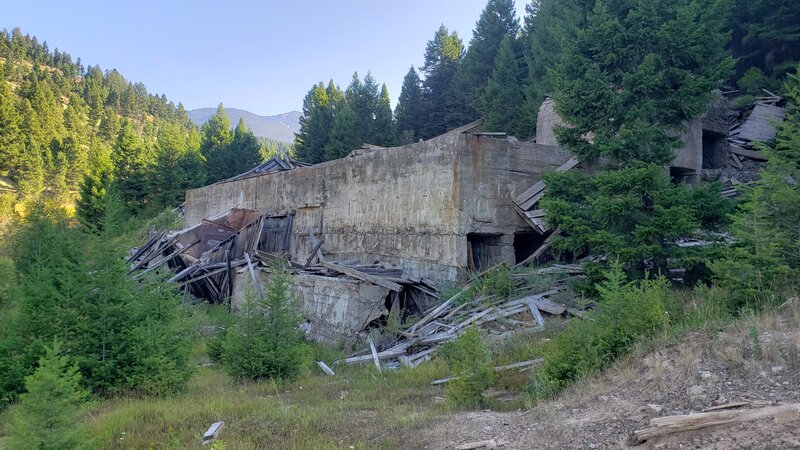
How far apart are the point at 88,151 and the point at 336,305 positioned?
2418 inches

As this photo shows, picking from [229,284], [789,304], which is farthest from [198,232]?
[789,304]

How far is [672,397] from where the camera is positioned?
182 inches

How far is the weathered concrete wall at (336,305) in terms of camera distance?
1139 centimetres

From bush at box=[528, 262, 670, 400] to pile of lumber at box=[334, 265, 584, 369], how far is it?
8.38 feet

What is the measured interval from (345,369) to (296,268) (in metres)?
5.29

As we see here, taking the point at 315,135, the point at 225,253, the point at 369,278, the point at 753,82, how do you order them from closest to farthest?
the point at 369,278 → the point at 753,82 → the point at 225,253 → the point at 315,135

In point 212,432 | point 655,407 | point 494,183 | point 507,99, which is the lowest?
point 212,432

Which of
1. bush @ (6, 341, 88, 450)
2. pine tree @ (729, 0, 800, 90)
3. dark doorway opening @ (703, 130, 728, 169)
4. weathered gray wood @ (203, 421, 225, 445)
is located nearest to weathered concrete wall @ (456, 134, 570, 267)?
dark doorway opening @ (703, 130, 728, 169)

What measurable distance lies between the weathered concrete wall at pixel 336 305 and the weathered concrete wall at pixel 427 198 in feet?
5.44

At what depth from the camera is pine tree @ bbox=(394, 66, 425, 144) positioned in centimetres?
3616

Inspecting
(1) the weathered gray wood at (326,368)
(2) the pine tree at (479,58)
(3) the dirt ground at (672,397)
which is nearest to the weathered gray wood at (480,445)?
(3) the dirt ground at (672,397)

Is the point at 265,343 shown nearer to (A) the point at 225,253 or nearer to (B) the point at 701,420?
(B) the point at 701,420

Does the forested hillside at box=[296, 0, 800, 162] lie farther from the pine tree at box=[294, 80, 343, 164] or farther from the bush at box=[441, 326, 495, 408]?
the bush at box=[441, 326, 495, 408]

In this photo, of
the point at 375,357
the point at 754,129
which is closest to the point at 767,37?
the point at 754,129
